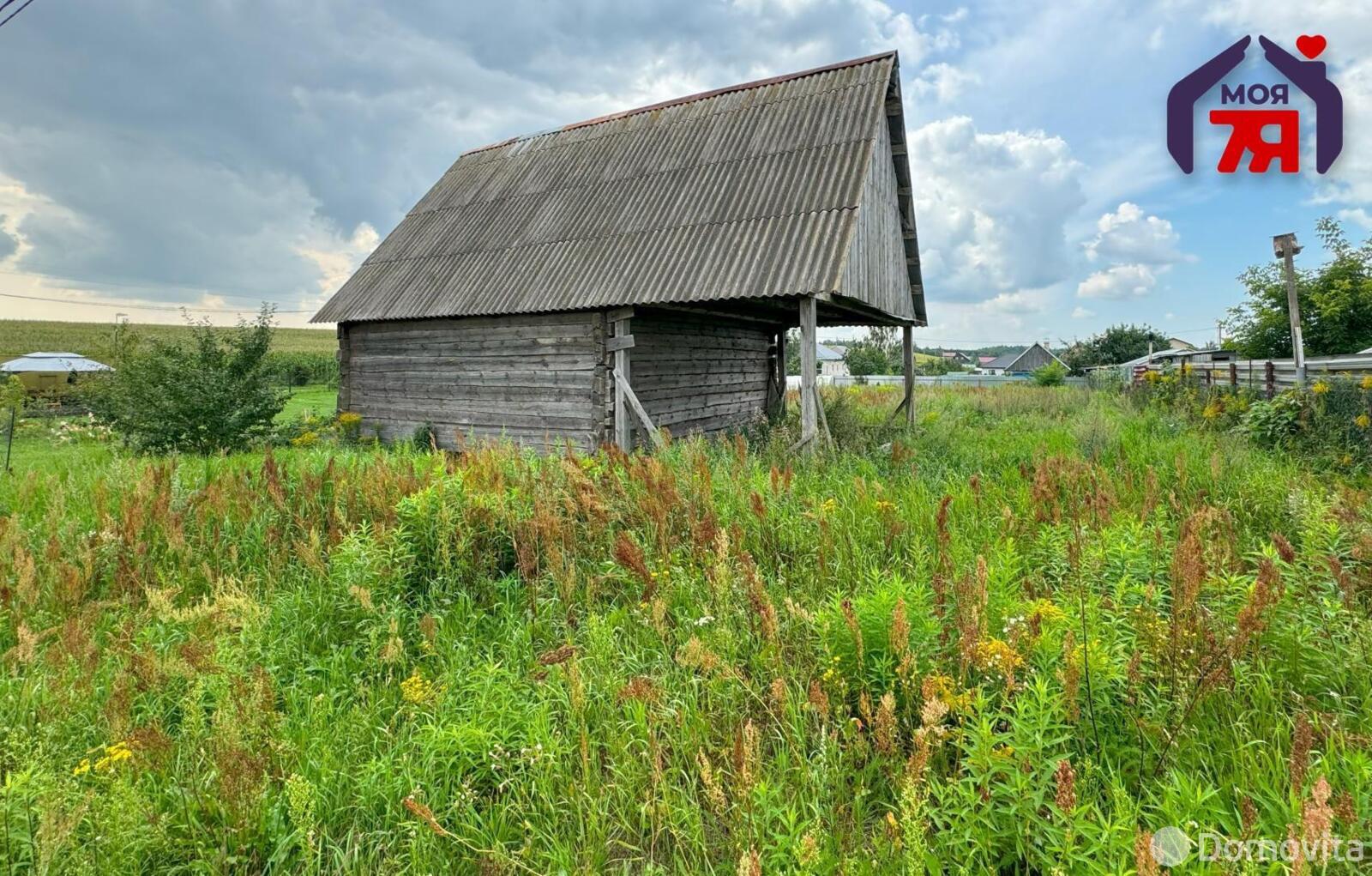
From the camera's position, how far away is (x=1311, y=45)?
6781 millimetres

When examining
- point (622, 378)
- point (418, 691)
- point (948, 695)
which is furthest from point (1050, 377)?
point (418, 691)

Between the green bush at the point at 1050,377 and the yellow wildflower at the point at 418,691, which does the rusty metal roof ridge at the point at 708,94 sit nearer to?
the yellow wildflower at the point at 418,691

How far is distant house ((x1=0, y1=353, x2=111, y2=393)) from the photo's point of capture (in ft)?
79.5

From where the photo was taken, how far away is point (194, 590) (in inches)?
158

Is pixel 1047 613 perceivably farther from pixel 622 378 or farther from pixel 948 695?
pixel 622 378

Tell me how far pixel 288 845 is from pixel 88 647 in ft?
4.56

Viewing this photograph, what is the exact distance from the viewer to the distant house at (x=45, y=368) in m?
24.2

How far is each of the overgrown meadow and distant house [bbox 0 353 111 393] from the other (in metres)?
27.8

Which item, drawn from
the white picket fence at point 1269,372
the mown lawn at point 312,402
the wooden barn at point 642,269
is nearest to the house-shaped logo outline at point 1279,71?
the white picket fence at point 1269,372

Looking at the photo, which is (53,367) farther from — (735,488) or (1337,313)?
(1337,313)

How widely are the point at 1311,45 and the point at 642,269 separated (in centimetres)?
779

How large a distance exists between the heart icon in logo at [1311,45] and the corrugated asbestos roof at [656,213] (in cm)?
453

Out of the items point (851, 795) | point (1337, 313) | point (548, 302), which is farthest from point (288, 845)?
point (1337, 313)

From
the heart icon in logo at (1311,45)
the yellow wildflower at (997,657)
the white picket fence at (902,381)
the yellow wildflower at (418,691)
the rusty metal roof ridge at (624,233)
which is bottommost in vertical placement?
the yellow wildflower at (418,691)
